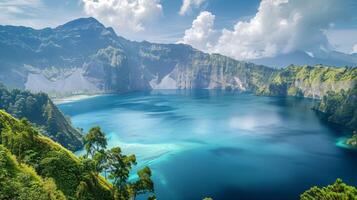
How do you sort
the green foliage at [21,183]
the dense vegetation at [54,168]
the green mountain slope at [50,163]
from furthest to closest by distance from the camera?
1. the green mountain slope at [50,163]
2. the dense vegetation at [54,168]
3. the green foliage at [21,183]

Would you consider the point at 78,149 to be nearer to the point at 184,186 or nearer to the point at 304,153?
the point at 184,186

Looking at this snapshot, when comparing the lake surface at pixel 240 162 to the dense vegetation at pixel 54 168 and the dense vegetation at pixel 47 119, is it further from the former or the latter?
the dense vegetation at pixel 54 168

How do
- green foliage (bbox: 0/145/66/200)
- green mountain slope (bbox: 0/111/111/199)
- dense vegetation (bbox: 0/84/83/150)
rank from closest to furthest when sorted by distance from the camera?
green foliage (bbox: 0/145/66/200) → green mountain slope (bbox: 0/111/111/199) → dense vegetation (bbox: 0/84/83/150)

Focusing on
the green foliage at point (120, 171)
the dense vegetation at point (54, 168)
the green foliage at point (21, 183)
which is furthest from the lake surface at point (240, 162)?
the green foliage at point (21, 183)

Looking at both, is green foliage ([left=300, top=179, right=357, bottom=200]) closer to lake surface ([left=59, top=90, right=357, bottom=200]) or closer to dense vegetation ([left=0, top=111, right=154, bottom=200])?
dense vegetation ([left=0, top=111, right=154, bottom=200])

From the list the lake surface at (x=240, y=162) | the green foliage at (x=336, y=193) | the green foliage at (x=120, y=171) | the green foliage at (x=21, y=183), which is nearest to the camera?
the green foliage at (x=21, y=183)

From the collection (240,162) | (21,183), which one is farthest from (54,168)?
(240,162)

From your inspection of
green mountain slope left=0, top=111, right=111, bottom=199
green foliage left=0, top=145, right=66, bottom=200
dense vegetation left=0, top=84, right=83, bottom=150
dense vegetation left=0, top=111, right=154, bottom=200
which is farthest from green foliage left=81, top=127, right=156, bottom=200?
dense vegetation left=0, top=84, right=83, bottom=150
